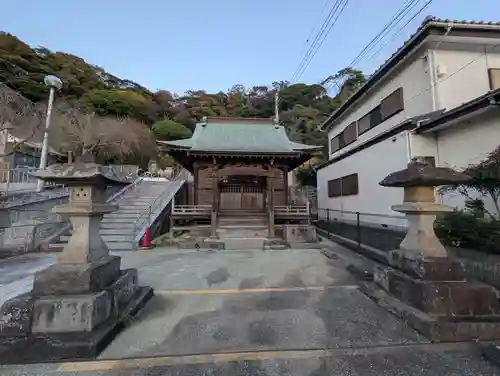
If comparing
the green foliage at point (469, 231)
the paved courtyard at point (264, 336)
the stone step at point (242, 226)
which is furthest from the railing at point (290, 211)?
the green foliage at point (469, 231)

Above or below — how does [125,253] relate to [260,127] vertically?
below

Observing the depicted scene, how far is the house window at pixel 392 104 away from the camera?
370 inches

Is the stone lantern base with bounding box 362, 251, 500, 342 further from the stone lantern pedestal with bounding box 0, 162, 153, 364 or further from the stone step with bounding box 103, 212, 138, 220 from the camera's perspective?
the stone step with bounding box 103, 212, 138, 220

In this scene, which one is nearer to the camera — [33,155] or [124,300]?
[124,300]

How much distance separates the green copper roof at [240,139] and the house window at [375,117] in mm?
2658

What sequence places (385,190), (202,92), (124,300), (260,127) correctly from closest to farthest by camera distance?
(124,300) → (385,190) → (260,127) → (202,92)

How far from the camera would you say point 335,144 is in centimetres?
1588

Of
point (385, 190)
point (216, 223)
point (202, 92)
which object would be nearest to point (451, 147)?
point (385, 190)

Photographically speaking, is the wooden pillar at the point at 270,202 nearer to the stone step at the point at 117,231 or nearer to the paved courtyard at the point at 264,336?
the paved courtyard at the point at 264,336

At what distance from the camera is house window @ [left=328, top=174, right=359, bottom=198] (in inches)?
437

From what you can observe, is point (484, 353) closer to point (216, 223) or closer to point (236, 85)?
point (216, 223)

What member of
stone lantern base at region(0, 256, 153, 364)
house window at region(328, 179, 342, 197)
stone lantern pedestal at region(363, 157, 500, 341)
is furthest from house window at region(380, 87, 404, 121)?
stone lantern base at region(0, 256, 153, 364)

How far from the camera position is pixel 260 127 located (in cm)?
1599

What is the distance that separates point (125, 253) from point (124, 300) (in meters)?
5.07
